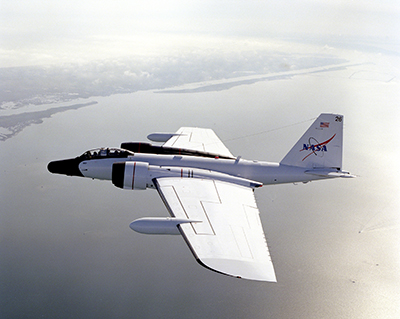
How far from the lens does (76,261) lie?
89062mm

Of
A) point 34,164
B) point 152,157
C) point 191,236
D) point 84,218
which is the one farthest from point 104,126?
point 191,236

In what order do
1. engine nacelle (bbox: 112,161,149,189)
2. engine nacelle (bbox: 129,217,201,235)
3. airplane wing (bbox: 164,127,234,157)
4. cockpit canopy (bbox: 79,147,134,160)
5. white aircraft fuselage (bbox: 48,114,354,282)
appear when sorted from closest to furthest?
white aircraft fuselage (bbox: 48,114,354,282) < engine nacelle (bbox: 129,217,201,235) < engine nacelle (bbox: 112,161,149,189) < cockpit canopy (bbox: 79,147,134,160) < airplane wing (bbox: 164,127,234,157)

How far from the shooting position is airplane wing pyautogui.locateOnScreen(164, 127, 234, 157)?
139ft

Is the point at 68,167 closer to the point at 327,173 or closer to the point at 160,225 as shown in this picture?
the point at 160,225

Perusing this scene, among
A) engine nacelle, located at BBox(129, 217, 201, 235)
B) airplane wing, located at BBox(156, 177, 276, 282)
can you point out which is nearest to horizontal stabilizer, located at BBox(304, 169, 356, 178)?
airplane wing, located at BBox(156, 177, 276, 282)

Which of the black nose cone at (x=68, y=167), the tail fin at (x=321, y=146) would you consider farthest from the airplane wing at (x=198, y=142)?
the black nose cone at (x=68, y=167)

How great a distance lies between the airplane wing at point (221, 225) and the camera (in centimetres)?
1845

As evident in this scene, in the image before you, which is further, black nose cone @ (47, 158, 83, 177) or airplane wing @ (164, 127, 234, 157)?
airplane wing @ (164, 127, 234, 157)

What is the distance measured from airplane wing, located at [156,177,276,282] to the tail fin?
25.6 feet

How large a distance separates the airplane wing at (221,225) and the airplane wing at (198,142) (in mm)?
10747

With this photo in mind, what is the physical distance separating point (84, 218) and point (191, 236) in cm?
9444

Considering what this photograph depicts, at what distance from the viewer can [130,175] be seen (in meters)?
31.6

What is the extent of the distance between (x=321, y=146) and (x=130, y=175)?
67.9 feet

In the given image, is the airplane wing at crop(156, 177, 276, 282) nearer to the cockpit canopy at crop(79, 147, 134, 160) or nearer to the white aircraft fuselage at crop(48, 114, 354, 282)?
the white aircraft fuselage at crop(48, 114, 354, 282)
